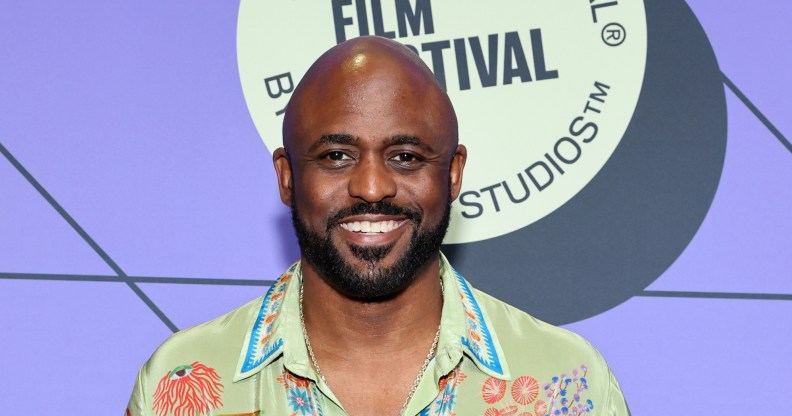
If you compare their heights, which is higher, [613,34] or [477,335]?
[613,34]

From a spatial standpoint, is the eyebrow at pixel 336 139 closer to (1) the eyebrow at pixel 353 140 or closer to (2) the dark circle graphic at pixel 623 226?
(1) the eyebrow at pixel 353 140

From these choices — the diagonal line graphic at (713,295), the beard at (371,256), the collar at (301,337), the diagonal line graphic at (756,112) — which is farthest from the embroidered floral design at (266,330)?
the diagonal line graphic at (756,112)

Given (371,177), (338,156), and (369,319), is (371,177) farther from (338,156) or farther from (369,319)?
(369,319)

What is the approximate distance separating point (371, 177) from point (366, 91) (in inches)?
4.7

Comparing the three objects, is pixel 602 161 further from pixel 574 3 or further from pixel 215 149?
pixel 215 149

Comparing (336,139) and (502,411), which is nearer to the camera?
(336,139)

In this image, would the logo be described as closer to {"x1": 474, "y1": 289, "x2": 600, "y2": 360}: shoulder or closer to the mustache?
{"x1": 474, "y1": 289, "x2": 600, "y2": 360}: shoulder

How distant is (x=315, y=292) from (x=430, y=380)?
20 cm

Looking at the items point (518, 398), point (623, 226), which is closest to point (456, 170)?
point (518, 398)

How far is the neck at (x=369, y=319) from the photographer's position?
5.04 feet

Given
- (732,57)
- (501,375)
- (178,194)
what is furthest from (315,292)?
(732,57)

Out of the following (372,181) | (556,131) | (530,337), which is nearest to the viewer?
(372,181)

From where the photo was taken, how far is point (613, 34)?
78.3 inches

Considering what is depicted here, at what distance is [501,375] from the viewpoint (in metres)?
1.56
